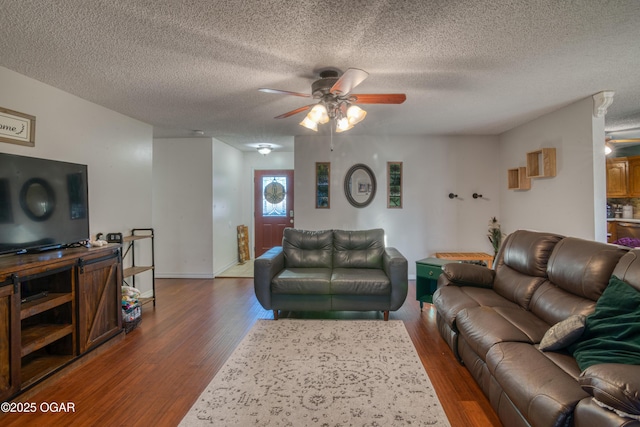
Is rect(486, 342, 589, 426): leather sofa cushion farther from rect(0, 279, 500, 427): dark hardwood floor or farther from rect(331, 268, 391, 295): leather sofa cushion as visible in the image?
rect(331, 268, 391, 295): leather sofa cushion

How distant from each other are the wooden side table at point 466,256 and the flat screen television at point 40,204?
478 centimetres

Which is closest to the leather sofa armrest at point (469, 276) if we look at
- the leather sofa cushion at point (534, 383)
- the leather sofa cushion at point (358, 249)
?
the leather sofa cushion at point (358, 249)

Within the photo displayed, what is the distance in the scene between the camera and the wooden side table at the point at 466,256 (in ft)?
15.6

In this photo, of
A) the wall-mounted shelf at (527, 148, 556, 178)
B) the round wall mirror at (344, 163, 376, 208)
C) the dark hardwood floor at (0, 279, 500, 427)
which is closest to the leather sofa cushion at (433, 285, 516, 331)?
the dark hardwood floor at (0, 279, 500, 427)

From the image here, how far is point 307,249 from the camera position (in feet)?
13.3

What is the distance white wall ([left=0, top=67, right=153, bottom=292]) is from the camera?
108 inches

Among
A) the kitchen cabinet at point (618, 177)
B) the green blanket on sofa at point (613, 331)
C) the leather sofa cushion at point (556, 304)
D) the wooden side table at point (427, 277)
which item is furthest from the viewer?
the kitchen cabinet at point (618, 177)

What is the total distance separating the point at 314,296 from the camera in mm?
3344

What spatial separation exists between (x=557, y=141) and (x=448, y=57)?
2.42 m

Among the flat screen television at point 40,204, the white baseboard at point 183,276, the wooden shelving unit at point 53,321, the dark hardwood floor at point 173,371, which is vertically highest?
the flat screen television at point 40,204

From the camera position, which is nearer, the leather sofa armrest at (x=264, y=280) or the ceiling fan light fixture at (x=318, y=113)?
the ceiling fan light fixture at (x=318, y=113)

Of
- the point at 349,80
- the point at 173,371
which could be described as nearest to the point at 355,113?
the point at 349,80

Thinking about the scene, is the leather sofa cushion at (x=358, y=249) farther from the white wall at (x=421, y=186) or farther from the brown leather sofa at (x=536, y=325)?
the white wall at (x=421, y=186)

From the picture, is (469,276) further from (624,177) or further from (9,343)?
(624,177)
